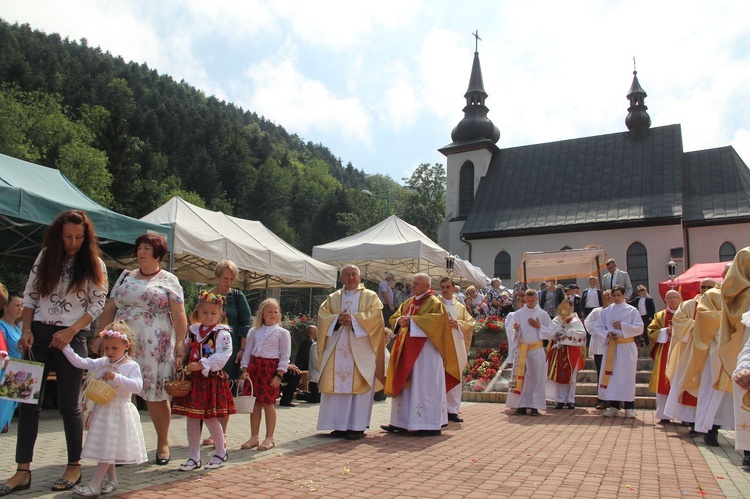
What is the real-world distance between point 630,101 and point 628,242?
460 inches

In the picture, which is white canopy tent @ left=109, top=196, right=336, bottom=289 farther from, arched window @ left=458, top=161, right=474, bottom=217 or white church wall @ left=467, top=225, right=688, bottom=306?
arched window @ left=458, top=161, right=474, bottom=217

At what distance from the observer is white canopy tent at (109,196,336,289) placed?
12.0m

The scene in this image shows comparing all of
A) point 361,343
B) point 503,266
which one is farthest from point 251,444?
point 503,266

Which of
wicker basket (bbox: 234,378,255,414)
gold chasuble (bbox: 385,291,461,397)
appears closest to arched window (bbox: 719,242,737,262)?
gold chasuble (bbox: 385,291,461,397)

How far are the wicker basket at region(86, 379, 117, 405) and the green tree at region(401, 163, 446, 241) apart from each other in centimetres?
5921

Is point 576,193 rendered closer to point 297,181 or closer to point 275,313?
point 275,313

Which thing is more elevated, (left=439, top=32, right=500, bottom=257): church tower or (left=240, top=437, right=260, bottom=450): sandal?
(left=439, top=32, right=500, bottom=257): church tower

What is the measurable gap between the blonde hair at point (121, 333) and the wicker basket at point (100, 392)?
1.09ft

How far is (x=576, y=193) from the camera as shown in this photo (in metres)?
39.6

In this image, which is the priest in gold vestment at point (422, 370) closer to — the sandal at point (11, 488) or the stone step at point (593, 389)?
the sandal at point (11, 488)

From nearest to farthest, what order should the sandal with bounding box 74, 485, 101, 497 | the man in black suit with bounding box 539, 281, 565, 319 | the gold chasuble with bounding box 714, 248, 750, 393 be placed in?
the sandal with bounding box 74, 485, 101, 497 < the gold chasuble with bounding box 714, 248, 750, 393 < the man in black suit with bounding box 539, 281, 565, 319

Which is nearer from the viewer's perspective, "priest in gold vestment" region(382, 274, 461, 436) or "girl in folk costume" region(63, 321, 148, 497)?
"girl in folk costume" region(63, 321, 148, 497)

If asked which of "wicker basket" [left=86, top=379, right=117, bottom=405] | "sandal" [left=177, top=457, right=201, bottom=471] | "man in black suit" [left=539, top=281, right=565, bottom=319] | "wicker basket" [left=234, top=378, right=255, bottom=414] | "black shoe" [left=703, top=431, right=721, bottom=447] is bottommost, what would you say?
"sandal" [left=177, top=457, right=201, bottom=471]

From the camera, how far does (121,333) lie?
4805 mm
